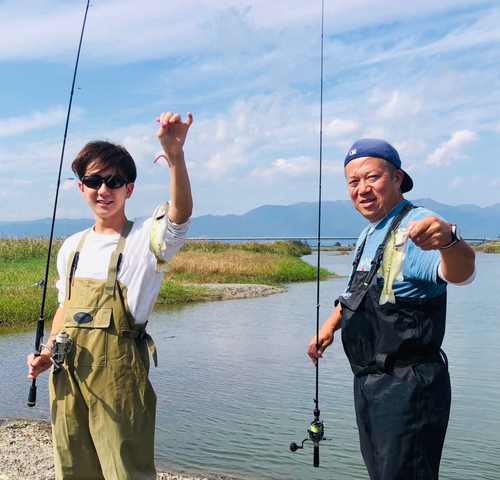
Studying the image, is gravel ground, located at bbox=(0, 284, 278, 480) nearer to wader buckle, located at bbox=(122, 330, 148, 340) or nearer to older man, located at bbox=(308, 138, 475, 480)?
wader buckle, located at bbox=(122, 330, 148, 340)

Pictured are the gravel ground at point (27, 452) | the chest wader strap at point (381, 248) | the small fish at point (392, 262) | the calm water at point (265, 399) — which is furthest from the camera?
the calm water at point (265, 399)

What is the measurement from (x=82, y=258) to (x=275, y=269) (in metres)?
24.9

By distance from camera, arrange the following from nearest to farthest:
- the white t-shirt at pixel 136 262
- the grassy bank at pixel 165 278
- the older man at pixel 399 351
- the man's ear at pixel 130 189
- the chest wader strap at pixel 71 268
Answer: the older man at pixel 399 351
the white t-shirt at pixel 136 262
the chest wader strap at pixel 71 268
the man's ear at pixel 130 189
the grassy bank at pixel 165 278

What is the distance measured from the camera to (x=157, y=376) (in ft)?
28.2

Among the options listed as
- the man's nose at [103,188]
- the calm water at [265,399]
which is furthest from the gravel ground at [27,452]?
the man's nose at [103,188]

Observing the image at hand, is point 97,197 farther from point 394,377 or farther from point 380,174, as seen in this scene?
point 394,377

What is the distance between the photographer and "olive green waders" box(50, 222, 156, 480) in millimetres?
2738

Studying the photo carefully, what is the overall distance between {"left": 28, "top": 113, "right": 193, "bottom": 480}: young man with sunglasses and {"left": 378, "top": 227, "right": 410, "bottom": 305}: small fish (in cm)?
89

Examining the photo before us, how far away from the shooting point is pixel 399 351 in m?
2.56

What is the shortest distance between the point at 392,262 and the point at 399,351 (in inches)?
15.9

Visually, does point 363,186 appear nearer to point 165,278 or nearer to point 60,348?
point 60,348

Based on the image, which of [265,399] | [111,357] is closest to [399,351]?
[111,357]

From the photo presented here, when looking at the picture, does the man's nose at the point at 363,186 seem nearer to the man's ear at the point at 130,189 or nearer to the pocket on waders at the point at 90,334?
the man's ear at the point at 130,189

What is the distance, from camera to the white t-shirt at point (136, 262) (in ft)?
9.04
